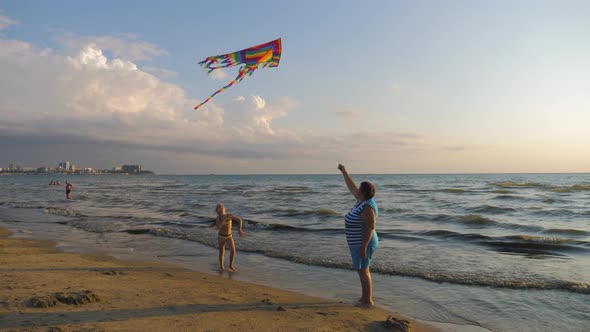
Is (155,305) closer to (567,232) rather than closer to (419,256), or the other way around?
(419,256)

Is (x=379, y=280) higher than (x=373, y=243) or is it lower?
lower

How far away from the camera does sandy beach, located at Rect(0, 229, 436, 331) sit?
4.64 metres

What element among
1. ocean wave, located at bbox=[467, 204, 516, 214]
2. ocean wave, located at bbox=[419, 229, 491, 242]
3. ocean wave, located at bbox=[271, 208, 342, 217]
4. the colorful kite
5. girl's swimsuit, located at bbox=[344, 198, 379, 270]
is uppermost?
the colorful kite

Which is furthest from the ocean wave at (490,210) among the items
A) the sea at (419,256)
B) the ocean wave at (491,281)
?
the ocean wave at (491,281)

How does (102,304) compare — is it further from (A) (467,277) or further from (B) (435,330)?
(A) (467,277)

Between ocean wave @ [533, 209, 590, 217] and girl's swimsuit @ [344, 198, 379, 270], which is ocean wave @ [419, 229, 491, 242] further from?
ocean wave @ [533, 209, 590, 217]

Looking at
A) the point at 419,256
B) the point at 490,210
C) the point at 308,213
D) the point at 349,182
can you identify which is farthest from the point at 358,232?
the point at 490,210

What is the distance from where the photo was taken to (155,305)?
5422 mm

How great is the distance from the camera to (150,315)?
4.95 metres

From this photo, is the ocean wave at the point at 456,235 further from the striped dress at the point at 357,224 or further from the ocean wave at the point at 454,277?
the striped dress at the point at 357,224

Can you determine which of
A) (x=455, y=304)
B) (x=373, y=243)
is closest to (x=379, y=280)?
(x=455, y=304)

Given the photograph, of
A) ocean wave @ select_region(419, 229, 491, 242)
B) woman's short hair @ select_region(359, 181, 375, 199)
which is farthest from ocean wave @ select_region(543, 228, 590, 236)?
woman's short hair @ select_region(359, 181, 375, 199)

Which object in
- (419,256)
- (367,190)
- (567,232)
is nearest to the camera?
(367,190)

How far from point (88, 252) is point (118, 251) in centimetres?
76
